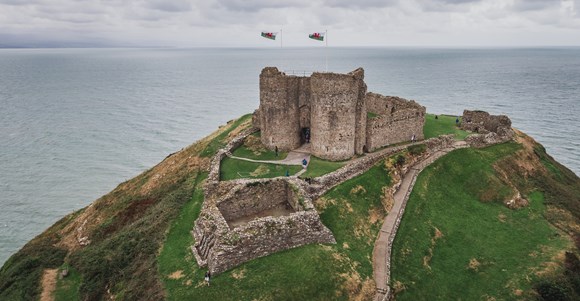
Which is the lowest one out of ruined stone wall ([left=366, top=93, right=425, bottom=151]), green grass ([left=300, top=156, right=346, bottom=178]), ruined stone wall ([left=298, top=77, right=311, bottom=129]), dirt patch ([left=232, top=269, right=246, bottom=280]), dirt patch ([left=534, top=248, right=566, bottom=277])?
dirt patch ([left=534, top=248, right=566, bottom=277])

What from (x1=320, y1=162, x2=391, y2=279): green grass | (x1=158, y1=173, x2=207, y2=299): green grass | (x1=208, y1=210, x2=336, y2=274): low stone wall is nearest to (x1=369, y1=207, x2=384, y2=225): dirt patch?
(x1=320, y1=162, x2=391, y2=279): green grass

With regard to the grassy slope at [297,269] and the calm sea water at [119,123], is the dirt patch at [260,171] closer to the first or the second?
the grassy slope at [297,269]

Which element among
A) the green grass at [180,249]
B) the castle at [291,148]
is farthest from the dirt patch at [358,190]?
the green grass at [180,249]

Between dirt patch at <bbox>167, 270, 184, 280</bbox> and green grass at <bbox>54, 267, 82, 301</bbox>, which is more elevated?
dirt patch at <bbox>167, 270, 184, 280</bbox>

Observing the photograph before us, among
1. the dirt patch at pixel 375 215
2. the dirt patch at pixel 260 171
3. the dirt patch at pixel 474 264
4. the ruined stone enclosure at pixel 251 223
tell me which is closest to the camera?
the ruined stone enclosure at pixel 251 223

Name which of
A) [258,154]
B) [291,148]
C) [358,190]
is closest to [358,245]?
[358,190]

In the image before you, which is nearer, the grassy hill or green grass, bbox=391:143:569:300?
the grassy hill

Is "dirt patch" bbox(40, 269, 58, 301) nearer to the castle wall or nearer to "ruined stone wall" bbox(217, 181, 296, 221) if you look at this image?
"ruined stone wall" bbox(217, 181, 296, 221)

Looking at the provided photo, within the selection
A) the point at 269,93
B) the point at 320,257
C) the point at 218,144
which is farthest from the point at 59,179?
the point at 320,257
